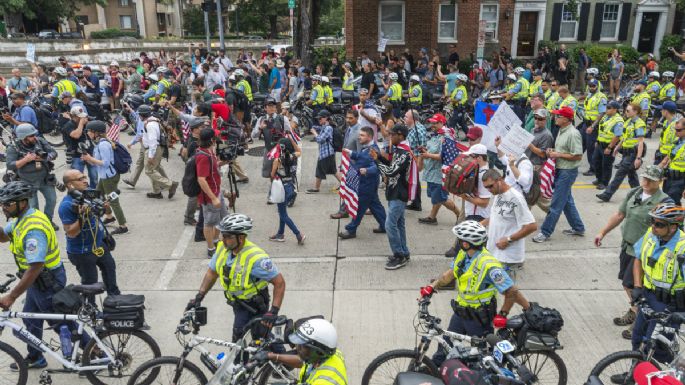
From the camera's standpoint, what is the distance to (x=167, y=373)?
456 cm

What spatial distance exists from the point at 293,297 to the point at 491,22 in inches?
774

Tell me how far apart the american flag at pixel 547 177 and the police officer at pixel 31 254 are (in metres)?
6.31

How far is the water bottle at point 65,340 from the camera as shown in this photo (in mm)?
4870

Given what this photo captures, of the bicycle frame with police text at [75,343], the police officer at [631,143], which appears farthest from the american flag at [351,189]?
the police officer at [631,143]

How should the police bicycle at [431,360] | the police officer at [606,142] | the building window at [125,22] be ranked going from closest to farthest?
1. the police bicycle at [431,360]
2. the police officer at [606,142]
3. the building window at [125,22]

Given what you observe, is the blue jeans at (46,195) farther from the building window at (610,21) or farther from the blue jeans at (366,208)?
the building window at (610,21)

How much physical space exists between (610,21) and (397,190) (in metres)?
21.2

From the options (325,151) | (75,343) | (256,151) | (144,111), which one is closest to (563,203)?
(325,151)

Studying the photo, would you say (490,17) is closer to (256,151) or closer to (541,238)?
(256,151)

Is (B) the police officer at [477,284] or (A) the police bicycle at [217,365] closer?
(A) the police bicycle at [217,365]

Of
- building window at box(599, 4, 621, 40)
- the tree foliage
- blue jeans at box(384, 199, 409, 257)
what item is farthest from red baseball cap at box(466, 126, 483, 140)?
the tree foliage

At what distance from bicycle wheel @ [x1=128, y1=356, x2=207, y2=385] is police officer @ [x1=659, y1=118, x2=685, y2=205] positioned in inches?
274

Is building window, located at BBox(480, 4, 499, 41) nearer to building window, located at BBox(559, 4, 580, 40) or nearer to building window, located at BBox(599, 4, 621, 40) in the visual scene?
building window, located at BBox(559, 4, 580, 40)

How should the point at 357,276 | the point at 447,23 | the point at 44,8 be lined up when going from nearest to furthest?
the point at 357,276 < the point at 447,23 < the point at 44,8
